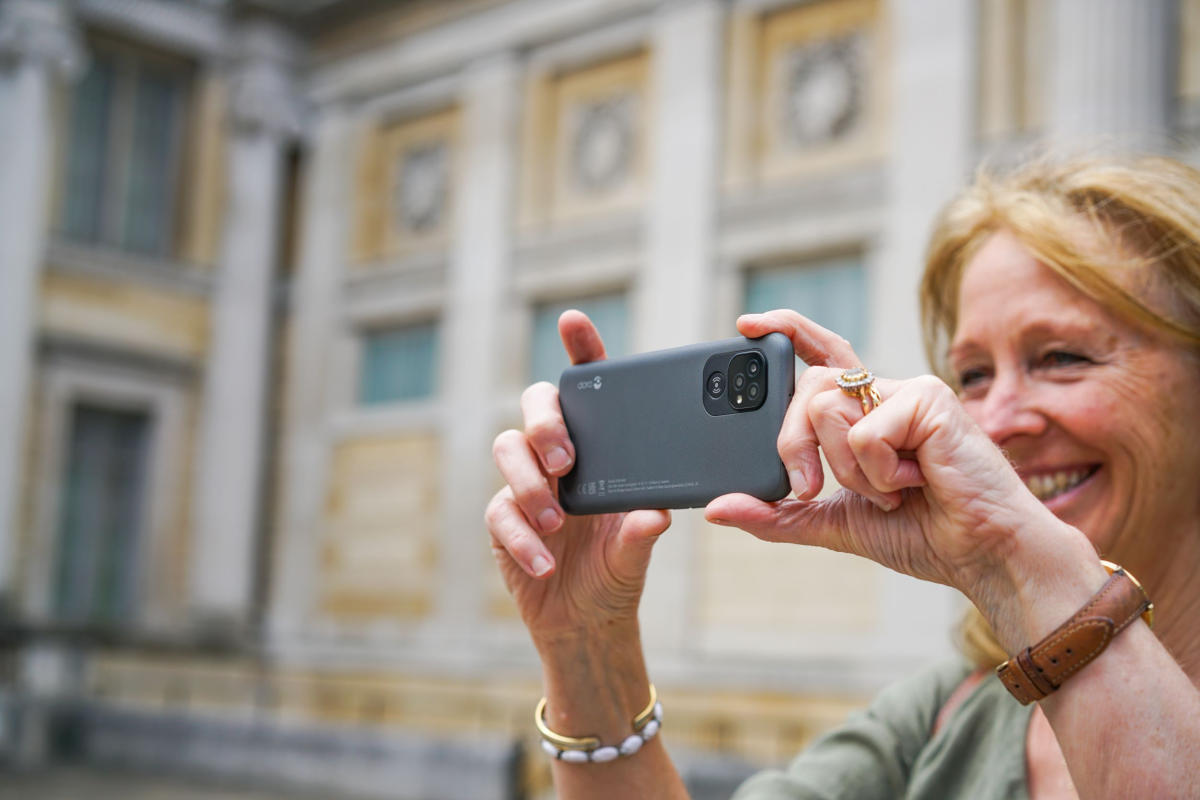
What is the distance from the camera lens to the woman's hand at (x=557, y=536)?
1705 mm

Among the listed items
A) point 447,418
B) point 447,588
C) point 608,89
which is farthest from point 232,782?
point 608,89

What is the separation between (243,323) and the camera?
1834 cm

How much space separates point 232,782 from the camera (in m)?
11.4

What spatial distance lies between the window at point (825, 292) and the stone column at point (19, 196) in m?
9.67

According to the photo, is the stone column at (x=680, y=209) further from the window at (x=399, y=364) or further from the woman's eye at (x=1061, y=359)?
the woman's eye at (x=1061, y=359)

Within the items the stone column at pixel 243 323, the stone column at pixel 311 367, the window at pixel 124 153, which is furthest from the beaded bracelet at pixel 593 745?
the window at pixel 124 153

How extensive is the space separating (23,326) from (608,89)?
27.5 feet

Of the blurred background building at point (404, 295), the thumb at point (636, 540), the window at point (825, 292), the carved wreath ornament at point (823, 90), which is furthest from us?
the carved wreath ornament at point (823, 90)

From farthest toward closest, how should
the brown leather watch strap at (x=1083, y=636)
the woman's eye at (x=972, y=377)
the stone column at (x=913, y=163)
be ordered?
the stone column at (x=913, y=163) < the woman's eye at (x=972, y=377) < the brown leather watch strap at (x=1083, y=636)

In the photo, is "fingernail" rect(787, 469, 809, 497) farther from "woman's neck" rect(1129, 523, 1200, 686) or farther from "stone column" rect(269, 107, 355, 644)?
"stone column" rect(269, 107, 355, 644)

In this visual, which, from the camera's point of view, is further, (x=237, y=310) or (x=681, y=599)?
(x=237, y=310)

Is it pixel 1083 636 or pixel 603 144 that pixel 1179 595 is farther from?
pixel 603 144

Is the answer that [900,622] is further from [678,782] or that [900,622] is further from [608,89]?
[678,782]

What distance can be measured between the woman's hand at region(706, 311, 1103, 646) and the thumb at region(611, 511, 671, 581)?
0.19m
